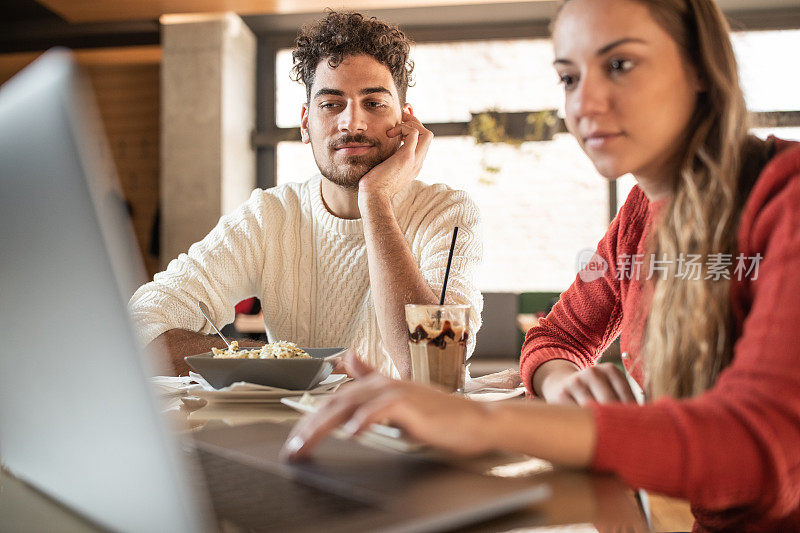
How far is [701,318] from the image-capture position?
74 cm

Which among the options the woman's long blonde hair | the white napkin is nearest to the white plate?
the white napkin

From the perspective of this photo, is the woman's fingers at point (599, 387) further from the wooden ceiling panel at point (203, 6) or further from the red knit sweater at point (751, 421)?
the wooden ceiling panel at point (203, 6)

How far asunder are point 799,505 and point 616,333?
23.1 inches

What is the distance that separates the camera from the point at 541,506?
19.5 inches

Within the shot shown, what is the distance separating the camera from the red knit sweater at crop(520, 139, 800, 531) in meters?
0.55

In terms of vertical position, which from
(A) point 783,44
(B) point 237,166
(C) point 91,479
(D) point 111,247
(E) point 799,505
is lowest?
(E) point 799,505

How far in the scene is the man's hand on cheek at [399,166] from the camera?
5.34ft

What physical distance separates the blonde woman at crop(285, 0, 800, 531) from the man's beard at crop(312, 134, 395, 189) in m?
0.86

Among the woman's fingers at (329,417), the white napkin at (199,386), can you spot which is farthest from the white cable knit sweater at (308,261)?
the woman's fingers at (329,417)

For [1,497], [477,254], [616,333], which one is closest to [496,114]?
[477,254]

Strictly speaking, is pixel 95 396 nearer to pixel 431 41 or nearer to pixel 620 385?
pixel 620 385

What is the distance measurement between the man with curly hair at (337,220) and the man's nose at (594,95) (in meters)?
0.81

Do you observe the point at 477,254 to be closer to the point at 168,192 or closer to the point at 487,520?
the point at 487,520

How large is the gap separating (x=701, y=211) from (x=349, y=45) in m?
1.24
